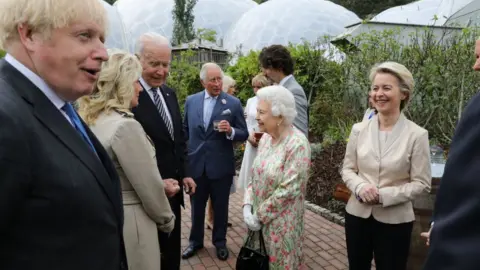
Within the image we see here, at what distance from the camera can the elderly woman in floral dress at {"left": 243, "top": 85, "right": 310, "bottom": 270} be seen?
2707mm

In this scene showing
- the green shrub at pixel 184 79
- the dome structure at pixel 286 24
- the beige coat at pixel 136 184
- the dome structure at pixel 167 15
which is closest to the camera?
the beige coat at pixel 136 184

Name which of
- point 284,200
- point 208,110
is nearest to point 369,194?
point 284,200

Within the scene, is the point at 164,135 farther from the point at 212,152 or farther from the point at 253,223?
the point at 212,152

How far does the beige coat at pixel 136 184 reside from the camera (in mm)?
2170

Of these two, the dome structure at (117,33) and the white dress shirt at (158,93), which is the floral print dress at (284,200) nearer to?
the white dress shirt at (158,93)

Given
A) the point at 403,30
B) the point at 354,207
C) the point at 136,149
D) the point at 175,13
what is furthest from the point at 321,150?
the point at 175,13

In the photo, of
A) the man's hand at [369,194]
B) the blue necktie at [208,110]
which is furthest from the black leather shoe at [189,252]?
the man's hand at [369,194]

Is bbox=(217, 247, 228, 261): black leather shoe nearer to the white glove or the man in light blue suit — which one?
the man in light blue suit

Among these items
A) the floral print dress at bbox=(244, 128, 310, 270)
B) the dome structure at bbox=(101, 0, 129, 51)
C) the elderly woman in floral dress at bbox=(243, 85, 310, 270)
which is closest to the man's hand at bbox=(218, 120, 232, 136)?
the elderly woman in floral dress at bbox=(243, 85, 310, 270)

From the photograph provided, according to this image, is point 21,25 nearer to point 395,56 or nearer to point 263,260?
point 263,260

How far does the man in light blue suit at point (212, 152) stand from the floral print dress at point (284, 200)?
4.89ft

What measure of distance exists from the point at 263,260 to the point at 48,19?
209 centimetres

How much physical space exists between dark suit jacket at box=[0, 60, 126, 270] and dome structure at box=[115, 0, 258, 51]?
28535mm

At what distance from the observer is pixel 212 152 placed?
13.9 ft
